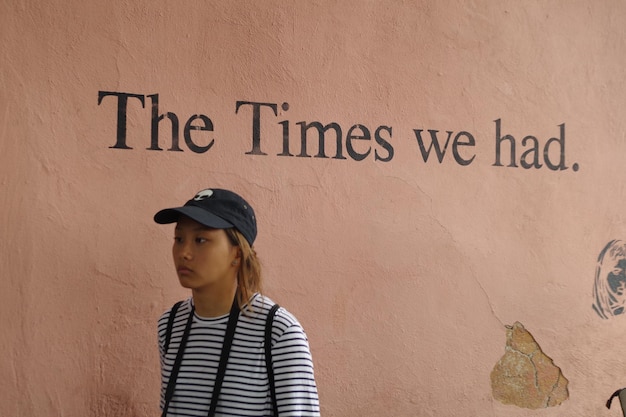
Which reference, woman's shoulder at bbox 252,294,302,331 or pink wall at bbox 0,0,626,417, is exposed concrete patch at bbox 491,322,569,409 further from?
woman's shoulder at bbox 252,294,302,331

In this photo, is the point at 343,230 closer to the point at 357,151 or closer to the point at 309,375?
the point at 357,151

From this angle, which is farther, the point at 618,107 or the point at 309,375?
the point at 618,107

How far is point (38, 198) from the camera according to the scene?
8.79ft

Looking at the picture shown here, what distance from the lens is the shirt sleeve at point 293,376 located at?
1.79 m

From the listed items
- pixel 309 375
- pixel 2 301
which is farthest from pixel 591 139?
pixel 2 301

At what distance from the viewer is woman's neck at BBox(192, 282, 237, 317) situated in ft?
6.34

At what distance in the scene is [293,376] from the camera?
1797 mm

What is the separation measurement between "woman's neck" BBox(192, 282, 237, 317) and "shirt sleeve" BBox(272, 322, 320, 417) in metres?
0.19

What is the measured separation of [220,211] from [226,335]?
0.32 metres

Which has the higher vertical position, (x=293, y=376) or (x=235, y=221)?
(x=235, y=221)

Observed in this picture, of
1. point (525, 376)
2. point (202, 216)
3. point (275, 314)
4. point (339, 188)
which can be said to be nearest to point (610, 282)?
point (525, 376)

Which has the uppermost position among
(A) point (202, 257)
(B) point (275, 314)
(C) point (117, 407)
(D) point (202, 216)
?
(D) point (202, 216)

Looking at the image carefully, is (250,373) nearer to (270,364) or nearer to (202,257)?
(270,364)

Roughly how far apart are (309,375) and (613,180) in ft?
7.47
